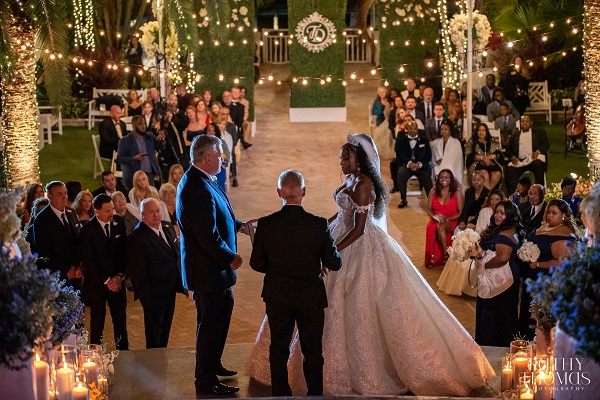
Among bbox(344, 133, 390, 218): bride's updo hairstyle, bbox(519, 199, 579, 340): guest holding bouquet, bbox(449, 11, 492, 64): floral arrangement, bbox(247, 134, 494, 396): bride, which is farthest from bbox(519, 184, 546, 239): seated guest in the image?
bbox(449, 11, 492, 64): floral arrangement

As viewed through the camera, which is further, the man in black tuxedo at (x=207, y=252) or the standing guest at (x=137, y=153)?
the standing guest at (x=137, y=153)

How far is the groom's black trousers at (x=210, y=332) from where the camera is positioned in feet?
21.9

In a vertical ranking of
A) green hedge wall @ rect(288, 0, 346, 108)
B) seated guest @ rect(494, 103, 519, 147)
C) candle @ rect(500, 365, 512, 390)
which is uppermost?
green hedge wall @ rect(288, 0, 346, 108)

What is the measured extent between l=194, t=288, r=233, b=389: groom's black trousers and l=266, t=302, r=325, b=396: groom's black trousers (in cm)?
45

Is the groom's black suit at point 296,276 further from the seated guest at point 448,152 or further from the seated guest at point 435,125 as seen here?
the seated guest at point 435,125

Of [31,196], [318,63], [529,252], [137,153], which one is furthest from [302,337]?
[318,63]

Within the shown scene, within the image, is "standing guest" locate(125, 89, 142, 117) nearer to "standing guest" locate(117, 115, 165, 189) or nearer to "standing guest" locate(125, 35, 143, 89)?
"standing guest" locate(117, 115, 165, 189)

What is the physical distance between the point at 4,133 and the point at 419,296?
230 inches

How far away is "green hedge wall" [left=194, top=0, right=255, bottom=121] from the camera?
1845 cm

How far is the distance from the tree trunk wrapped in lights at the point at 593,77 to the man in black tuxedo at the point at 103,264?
5.20 meters

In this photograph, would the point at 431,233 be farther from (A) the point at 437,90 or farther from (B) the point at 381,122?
(A) the point at 437,90

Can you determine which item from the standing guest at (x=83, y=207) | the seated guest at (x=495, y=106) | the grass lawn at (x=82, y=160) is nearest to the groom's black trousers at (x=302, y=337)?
the standing guest at (x=83, y=207)

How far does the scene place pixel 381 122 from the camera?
56.7ft

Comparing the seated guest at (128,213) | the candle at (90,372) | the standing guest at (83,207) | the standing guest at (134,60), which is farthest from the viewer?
the standing guest at (134,60)
